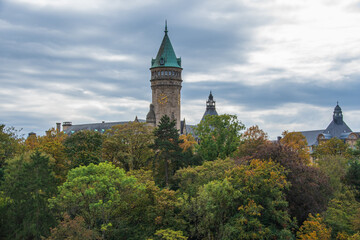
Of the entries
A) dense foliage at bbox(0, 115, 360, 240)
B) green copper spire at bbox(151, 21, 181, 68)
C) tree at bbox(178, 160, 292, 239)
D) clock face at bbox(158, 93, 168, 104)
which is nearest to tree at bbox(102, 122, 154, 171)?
dense foliage at bbox(0, 115, 360, 240)

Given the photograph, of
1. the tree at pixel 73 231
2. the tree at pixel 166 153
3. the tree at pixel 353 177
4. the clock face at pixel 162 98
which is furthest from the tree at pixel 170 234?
the clock face at pixel 162 98

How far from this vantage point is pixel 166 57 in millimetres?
90812

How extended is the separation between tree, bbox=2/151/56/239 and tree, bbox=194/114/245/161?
2164 cm

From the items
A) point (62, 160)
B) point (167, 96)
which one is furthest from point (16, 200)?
point (167, 96)

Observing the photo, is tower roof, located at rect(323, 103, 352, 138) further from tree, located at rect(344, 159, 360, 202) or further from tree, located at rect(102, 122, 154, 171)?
tree, located at rect(102, 122, 154, 171)

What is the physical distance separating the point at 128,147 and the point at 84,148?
18.0 feet

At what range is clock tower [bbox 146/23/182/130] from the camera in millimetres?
90562

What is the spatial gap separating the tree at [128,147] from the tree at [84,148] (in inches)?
60.9

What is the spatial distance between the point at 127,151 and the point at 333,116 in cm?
9646

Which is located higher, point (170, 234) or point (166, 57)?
point (166, 57)

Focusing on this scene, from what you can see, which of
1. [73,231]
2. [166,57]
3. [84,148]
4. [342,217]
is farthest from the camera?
[166,57]

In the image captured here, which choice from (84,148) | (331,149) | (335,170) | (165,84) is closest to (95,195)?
(84,148)

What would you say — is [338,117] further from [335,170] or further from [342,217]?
[342,217]

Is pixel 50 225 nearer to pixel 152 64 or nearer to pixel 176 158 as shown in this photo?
pixel 176 158
